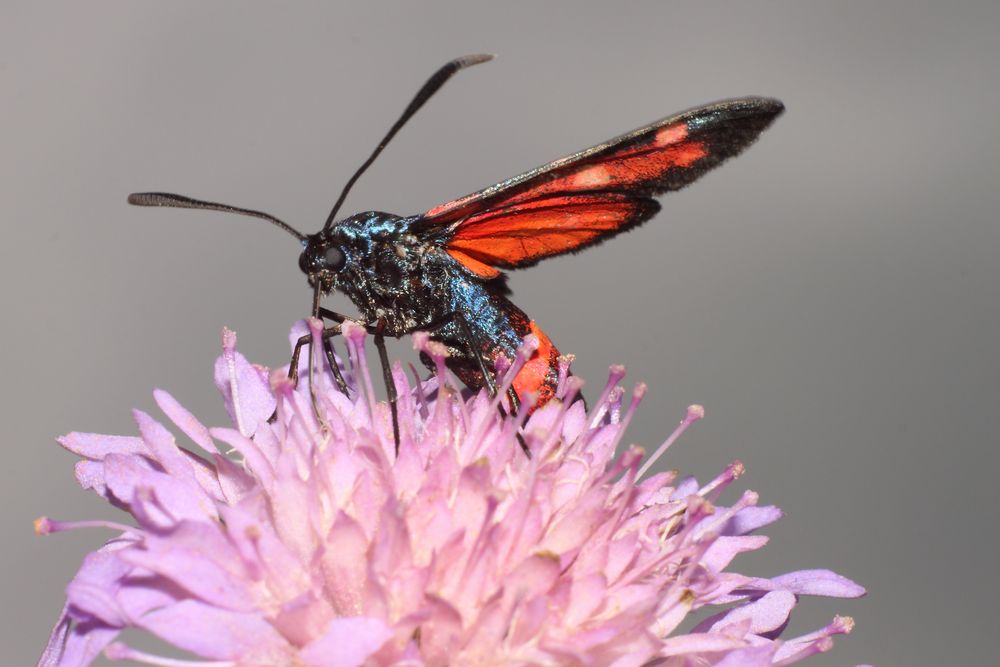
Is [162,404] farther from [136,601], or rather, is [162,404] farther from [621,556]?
[621,556]

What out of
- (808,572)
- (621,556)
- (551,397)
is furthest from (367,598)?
(808,572)

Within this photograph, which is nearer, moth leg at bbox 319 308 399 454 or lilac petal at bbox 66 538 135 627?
lilac petal at bbox 66 538 135 627

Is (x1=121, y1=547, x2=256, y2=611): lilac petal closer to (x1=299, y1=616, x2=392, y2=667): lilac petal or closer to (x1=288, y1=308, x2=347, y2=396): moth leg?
(x1=299, y1=616, x2=392, y2=667): lilac petal

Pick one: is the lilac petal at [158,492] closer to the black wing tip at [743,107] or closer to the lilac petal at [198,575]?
the lilac petal at [198,575]

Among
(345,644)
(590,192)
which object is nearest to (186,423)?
(345,644)

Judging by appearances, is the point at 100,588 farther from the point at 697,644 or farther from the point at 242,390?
the point at 697,644

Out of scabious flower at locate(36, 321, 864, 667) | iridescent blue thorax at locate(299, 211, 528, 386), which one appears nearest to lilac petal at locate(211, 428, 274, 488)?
scabious flower at locate(36, 321, 864, 667)

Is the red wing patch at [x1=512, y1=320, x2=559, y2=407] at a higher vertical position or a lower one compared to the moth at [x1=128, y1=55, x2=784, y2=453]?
lower
